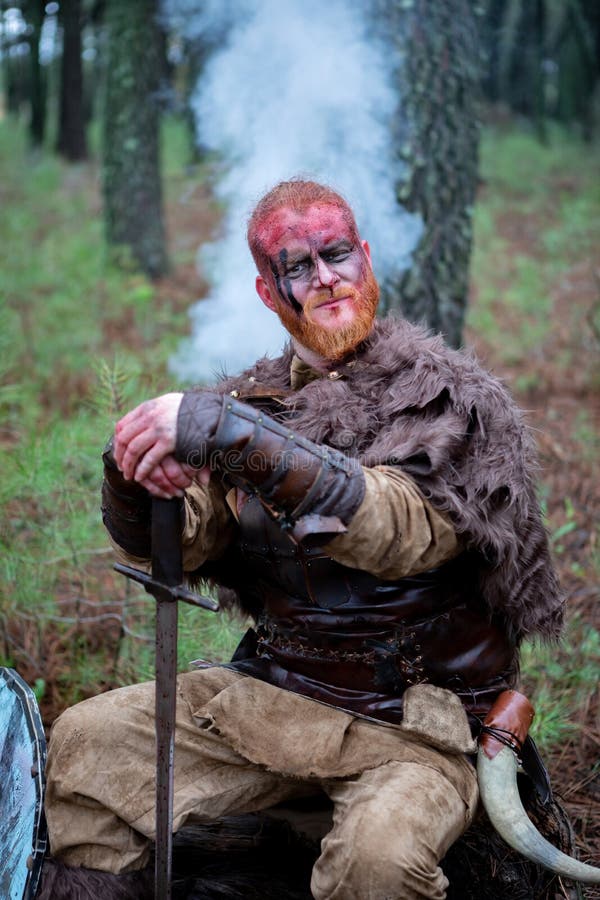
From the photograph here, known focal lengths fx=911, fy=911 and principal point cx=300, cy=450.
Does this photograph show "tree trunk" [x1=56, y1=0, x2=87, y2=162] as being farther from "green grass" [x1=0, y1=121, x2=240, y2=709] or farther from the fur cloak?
the fur cloak

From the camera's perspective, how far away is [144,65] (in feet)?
28.3

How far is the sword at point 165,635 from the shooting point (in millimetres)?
2152

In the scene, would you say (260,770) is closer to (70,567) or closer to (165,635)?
(165,635)

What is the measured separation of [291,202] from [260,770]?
5.45ft

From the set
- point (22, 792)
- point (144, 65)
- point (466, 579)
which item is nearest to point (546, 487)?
point (466, 579)

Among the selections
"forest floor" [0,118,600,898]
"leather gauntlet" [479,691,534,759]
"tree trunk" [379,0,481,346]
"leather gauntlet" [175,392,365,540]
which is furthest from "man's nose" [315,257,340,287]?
"tree trunk" [379,0,481,346]

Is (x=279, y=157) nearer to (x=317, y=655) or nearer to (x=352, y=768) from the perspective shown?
(x=317, y=655)

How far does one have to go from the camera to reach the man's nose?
8.82 feet

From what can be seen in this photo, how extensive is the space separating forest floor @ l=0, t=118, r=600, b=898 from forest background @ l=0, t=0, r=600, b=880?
0.02 metres

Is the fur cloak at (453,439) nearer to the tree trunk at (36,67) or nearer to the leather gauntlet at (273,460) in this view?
the leather gauntlet at (273,460)

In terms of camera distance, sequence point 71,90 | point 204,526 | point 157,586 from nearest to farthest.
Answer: point 157,586 → point 204,526 → point 71,90

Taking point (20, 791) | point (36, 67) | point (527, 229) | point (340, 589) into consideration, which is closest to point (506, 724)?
point (340, 589)

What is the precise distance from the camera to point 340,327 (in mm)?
2688

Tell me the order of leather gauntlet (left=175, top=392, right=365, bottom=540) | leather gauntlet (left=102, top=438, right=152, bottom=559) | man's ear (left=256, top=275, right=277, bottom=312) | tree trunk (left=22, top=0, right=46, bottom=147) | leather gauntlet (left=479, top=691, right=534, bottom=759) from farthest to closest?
tree trunk (left=22, top=0, right=46, bottom=147), man's ear (left=256, top=275, right=277, bottom=312), leather gauntlet (left=479, top=691, right=534, bottom=759), leather gauntlet (left=102, top=438, right=152, bottom=559), leather gauntlet (left=175, top=392, right=365, bottom=540)
